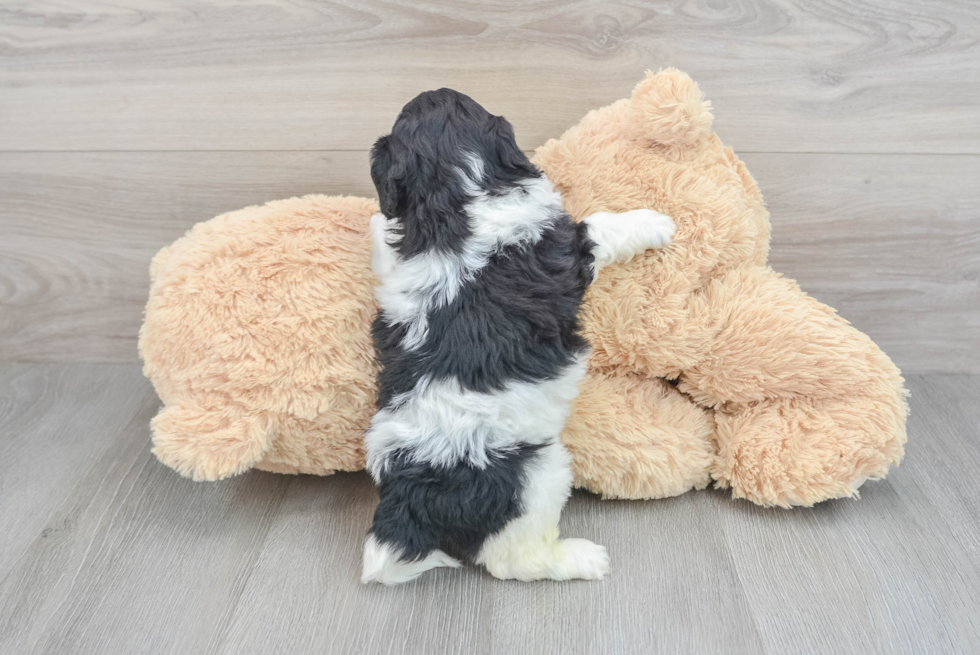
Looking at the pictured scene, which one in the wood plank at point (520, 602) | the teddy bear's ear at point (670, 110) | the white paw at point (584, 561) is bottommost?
the wood plank at point (520, 602)

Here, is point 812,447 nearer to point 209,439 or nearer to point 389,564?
point 389,564

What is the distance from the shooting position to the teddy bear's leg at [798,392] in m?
1.10

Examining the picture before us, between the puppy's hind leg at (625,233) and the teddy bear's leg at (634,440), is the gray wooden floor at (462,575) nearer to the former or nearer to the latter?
the teddy bear's leg at (634,440)

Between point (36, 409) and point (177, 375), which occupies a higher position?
point (177, 375)

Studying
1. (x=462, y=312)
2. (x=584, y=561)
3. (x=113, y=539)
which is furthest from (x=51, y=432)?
(x=584, y=561)

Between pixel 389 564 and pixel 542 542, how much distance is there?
0.73ft

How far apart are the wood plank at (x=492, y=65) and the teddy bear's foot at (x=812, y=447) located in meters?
0.53

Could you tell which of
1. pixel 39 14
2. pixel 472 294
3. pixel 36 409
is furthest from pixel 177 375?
pixel 39 14

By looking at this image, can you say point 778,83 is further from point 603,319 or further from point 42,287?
point 42,287

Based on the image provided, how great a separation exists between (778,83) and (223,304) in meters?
1.07

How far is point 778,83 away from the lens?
1309 millimetres

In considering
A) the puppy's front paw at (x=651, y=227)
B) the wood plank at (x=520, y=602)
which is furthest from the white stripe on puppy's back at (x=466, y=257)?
the wood plank at (x=520, y=602)

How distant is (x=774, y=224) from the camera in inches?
55.8

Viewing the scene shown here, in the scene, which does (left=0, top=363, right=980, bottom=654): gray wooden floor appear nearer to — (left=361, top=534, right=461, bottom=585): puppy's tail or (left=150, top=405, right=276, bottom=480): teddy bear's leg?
(left=361, top=534, right=461, bottom=585): puppy's tail
